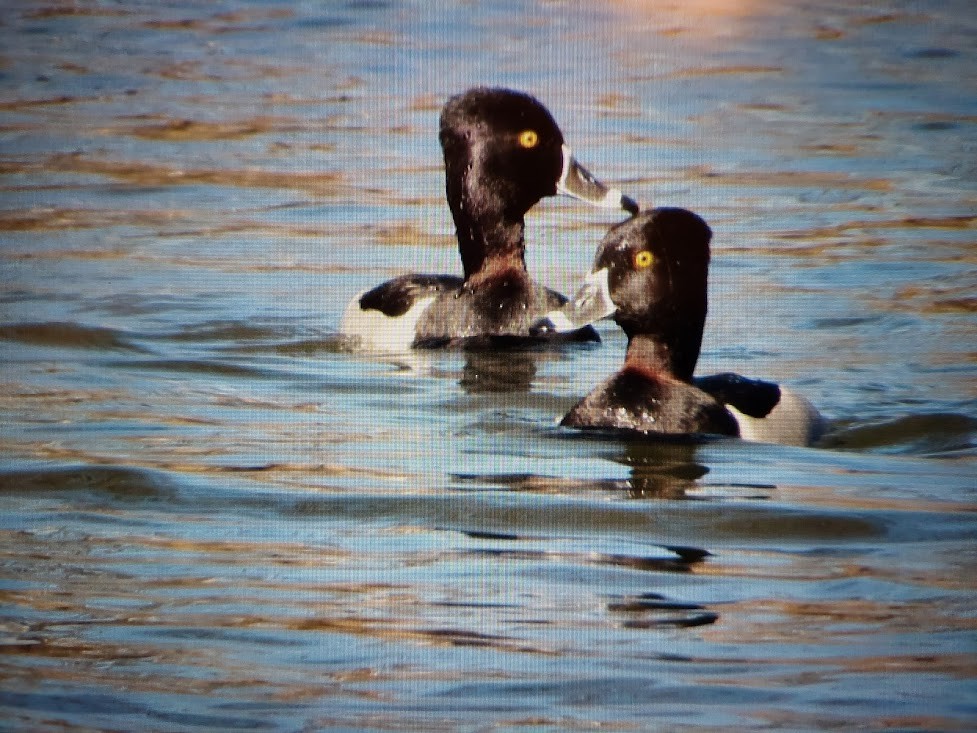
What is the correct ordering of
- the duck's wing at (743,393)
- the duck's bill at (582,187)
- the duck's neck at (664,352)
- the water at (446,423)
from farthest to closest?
the duck's bill at (582,187) < the duck's wing at (743,393) < the duck's neck at (664,352) < the water at (446,423)

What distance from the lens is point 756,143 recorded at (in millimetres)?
16562

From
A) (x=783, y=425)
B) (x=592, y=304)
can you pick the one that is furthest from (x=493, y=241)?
(x=783, y=425)

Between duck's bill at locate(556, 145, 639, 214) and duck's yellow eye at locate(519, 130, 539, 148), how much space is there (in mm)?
192

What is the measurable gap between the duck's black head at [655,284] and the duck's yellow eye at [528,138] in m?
2.76

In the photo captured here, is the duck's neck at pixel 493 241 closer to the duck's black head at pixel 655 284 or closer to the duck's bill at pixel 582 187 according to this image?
the duck's bill at pixel 582 187

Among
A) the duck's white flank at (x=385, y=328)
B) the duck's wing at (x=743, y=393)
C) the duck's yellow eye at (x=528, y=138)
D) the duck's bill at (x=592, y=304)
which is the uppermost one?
the duck's yellow eye at (x=528, y=138)

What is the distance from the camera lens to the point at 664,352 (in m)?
8.23

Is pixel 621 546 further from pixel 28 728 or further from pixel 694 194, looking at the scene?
pixel 694 194

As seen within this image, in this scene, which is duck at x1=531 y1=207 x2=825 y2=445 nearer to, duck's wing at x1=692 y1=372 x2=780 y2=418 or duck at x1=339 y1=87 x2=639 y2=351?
duck's wing at x1=692 y1=372 x2=780 y2=418

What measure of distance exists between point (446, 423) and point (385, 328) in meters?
2.09

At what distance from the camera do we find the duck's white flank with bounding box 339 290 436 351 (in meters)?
10.7

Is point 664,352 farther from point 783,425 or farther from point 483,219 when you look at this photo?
point 483,219

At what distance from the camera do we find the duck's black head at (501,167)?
35.7 feet

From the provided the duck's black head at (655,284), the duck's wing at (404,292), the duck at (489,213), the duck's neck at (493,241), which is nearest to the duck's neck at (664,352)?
the duck's black head at (655,284)
